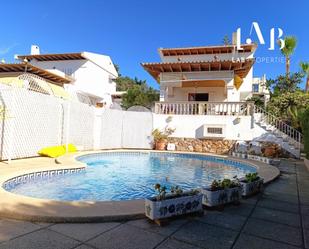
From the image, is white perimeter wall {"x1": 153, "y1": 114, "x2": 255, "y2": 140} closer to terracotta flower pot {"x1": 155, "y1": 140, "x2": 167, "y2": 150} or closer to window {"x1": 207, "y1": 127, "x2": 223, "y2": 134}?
window {"x1": 207, "y1": 127, "x2": 223, "y2": 134}

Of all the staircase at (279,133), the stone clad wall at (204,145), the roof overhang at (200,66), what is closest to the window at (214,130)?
the stone clad wall at (204,145)

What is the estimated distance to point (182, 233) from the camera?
13.3 feet

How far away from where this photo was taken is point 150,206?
444 centimetres

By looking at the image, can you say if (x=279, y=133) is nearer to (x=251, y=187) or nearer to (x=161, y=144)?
(x=161, y=144)

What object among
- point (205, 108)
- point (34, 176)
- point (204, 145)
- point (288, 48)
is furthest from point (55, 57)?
point (288, 48)

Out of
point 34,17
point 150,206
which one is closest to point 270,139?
point 150,206

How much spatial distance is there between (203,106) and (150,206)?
54.4ft

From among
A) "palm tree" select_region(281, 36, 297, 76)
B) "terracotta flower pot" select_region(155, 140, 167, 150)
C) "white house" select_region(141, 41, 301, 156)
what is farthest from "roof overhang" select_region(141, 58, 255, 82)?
"palm tree" select_region(281, 36, 297, 76)

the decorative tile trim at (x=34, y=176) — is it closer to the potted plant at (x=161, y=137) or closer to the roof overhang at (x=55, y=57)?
the potted plant at (x=161, y=137)

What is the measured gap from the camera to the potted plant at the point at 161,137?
20.0 metres

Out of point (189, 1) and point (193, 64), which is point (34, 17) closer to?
point (189, 1)

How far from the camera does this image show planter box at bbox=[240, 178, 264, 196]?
6.31 metres

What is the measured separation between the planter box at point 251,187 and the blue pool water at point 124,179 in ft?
10.4

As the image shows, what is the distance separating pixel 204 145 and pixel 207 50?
11420mm
